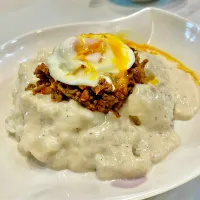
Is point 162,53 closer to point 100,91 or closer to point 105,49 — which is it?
point 105,49

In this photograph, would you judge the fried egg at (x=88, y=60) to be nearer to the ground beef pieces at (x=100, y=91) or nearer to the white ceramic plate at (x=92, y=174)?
the ground beef pieces at (x=100, y=91)

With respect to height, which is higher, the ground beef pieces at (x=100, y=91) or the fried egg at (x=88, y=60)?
the fried egg at (x=88, y=60)

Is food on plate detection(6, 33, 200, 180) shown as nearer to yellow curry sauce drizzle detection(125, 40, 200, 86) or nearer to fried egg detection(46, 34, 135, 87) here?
fried egg detection(46, 34, 135, 87)

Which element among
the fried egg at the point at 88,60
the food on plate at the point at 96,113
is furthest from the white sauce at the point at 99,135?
the fried egg at the point at 88,60

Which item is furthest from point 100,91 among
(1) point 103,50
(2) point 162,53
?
(2) point 162,53

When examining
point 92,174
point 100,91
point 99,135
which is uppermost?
point 100,91

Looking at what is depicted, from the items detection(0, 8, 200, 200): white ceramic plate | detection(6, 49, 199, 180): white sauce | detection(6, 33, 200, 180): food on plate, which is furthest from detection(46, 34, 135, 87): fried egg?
detection(0, 8, 200, 200): white ceramic plate
